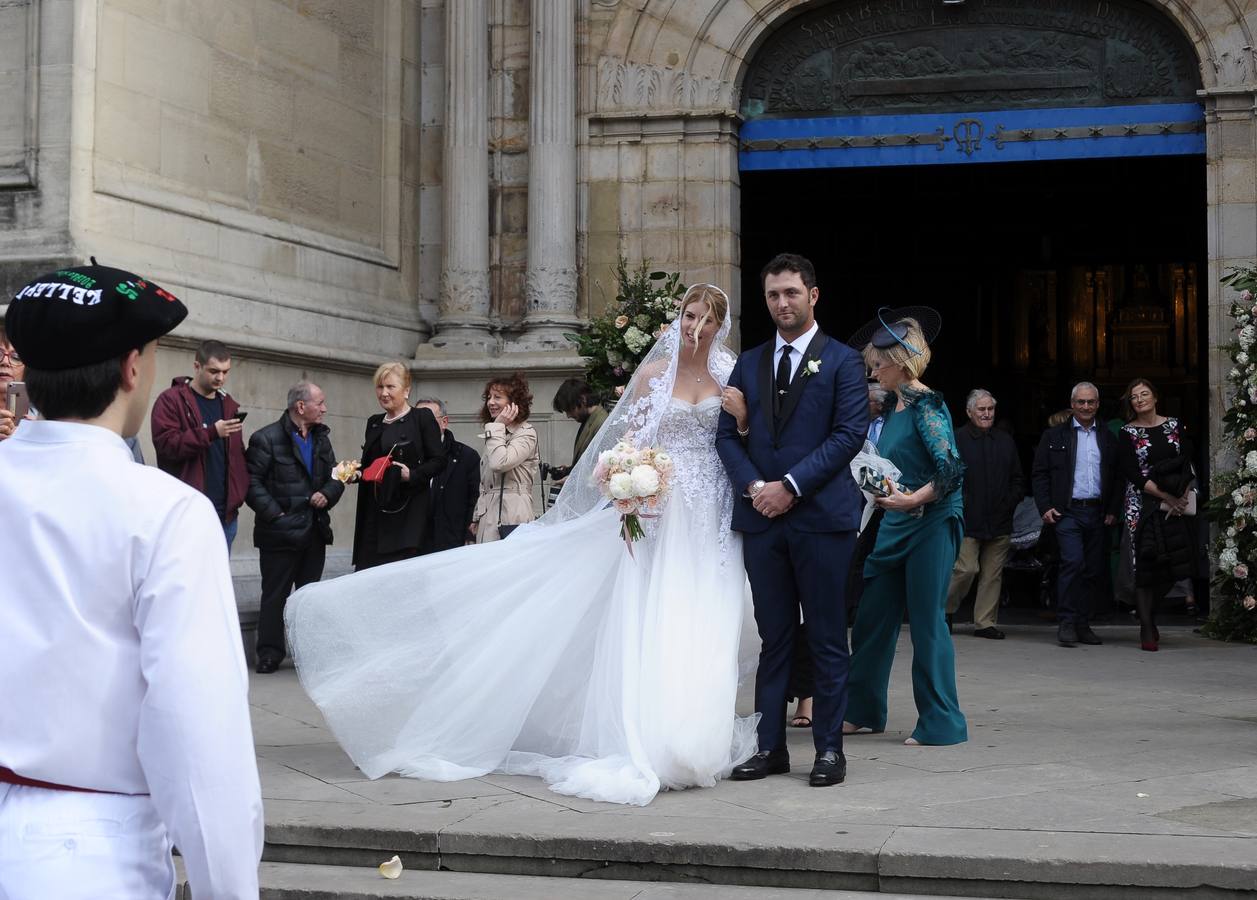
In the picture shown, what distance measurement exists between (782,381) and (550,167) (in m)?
7.90

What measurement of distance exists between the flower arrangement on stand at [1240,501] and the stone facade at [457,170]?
729 millimetres

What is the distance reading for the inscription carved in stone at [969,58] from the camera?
14125 millimetres

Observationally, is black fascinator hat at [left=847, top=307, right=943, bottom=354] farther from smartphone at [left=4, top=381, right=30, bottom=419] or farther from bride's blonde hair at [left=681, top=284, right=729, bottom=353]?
smartphone at [left=4, top=381, right=30, bottom=419]

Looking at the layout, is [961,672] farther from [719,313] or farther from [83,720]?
[83,720]

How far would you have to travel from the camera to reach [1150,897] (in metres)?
5.06

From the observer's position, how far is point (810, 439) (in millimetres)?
6848

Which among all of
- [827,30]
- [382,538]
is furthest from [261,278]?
[827,30]

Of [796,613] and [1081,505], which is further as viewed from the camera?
[1081,505]

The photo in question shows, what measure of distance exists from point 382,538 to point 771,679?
14.0 feet

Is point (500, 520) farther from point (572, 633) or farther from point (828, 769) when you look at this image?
point (828, 769)

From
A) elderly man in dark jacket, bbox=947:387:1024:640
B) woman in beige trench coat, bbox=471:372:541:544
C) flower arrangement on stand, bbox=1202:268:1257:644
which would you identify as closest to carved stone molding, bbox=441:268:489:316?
woman in beige trench coat, bbox=471:372:541:544

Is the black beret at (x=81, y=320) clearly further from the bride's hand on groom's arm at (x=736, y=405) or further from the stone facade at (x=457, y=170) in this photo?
the stone facade at (x=457, y=170)

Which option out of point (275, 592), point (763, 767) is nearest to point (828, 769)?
point (763, 767)

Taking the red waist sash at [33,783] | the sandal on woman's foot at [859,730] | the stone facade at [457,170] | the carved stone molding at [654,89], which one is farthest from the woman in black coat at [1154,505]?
the red waist sash at [33,783]
